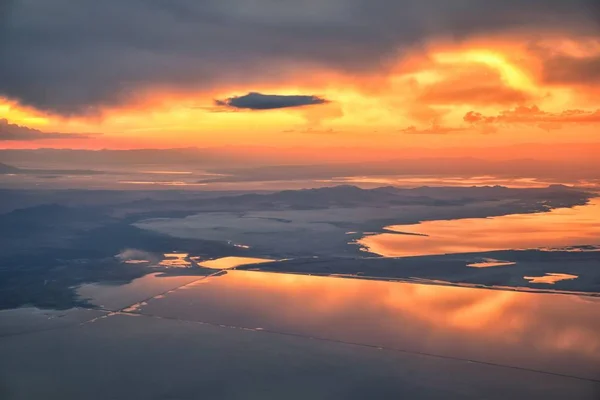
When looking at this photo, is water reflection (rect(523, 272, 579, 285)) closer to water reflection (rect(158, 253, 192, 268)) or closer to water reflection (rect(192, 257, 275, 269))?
water reflection (rect(192, 257, 275, 269))

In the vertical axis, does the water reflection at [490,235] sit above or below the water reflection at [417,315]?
above

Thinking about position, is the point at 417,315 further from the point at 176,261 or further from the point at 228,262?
the point at 176,261

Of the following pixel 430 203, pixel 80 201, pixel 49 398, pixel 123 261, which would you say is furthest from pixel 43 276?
pixel 430 203

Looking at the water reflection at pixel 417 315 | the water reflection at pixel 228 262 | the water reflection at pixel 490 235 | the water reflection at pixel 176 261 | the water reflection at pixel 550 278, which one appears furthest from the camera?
the water reflection at pixel 490 235

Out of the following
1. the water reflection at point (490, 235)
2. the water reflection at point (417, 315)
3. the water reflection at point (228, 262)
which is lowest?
the water reflection at point (417, 315)

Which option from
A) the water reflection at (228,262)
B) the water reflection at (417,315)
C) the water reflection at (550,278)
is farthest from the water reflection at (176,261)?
the water reflection at (550,278)

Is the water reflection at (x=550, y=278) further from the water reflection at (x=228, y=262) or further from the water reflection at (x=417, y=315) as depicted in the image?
the water reflection at (x=228, y=262)
